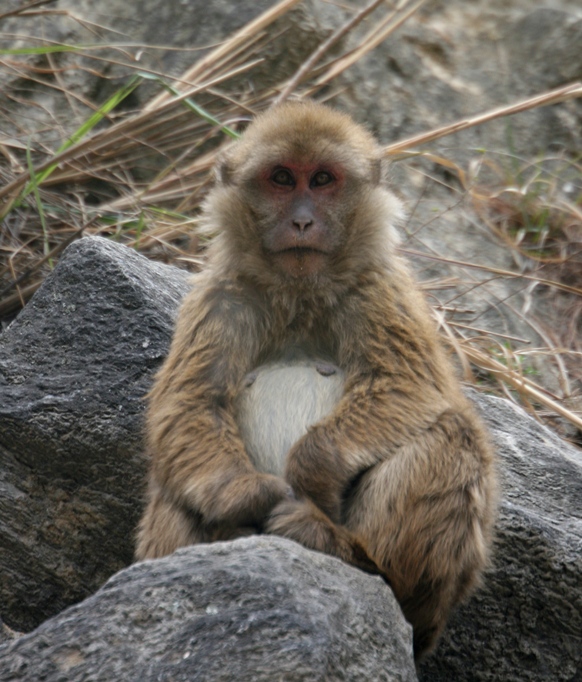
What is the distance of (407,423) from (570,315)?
154 inches

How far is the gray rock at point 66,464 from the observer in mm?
4410

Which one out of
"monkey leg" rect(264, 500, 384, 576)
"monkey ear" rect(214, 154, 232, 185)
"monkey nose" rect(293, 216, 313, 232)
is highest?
"monkey ear" rect(214, 154, 232, 185)

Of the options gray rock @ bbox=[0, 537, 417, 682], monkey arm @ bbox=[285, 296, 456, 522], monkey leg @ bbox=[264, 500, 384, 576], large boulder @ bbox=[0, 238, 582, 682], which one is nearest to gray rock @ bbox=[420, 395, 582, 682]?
large boulder @ bbox=[0, 238, 582, 682]

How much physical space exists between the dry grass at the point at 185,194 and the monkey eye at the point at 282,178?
68.9 inches

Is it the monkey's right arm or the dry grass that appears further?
the dry grass

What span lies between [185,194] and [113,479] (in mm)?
2722

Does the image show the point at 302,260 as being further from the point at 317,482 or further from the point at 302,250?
the point at 317,482

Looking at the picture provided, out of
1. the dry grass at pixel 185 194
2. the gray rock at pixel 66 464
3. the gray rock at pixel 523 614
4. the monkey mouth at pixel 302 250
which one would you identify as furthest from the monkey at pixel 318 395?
the dry grass at pixel 185 194

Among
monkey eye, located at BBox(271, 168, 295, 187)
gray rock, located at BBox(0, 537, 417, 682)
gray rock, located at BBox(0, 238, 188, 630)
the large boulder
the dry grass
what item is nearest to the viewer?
gray rock, located at BBox(0, 537, 417, 682)

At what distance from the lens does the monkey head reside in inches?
156

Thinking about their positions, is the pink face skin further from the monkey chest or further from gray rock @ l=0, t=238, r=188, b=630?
gray rock @ l=0, t=238, r=188, b=630

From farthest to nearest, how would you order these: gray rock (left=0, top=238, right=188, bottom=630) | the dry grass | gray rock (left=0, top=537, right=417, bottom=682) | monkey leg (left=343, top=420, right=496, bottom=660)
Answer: the dry grass
gray rock (left=0, top=238, right=188, bottom=630)
monkey leg (left=343, top=420, right=496, bottom=660)
gray rock (left=0, top=537, right=417, bottom=682)

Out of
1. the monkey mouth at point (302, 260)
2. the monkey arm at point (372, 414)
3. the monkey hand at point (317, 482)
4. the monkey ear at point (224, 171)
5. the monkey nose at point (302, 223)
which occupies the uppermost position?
the monkey ear at point (224, 171)

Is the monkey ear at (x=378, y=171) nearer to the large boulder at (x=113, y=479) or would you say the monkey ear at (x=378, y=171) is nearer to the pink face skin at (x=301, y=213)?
the pink face skin at (x=301, y=213)
